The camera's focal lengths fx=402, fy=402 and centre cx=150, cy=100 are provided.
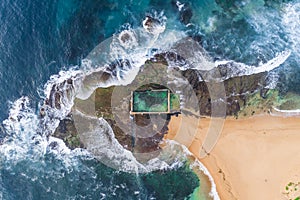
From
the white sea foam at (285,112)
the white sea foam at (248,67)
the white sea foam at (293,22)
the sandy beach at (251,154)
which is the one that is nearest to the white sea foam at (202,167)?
the sandy beach at (251,154)

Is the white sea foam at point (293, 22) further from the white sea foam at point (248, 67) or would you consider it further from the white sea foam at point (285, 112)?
the white sea foam at point (285, 112)

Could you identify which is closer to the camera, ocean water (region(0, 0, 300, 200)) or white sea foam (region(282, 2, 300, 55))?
ocean water (region(0, 0, 300, 200))

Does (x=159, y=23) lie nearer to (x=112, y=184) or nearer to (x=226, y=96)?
(x=226, y=96)

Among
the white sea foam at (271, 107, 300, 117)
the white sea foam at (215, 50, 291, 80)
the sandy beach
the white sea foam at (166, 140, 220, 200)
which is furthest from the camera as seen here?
the white sea foam at (215, 50, 291, 80)

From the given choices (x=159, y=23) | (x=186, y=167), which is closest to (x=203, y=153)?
(x=186, y=167)

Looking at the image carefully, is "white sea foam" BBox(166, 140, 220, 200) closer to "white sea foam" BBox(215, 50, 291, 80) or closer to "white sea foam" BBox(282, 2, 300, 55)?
"white sea foam" BBox(215, 50, 291, 80)

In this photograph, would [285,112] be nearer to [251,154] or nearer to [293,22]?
[251,154]

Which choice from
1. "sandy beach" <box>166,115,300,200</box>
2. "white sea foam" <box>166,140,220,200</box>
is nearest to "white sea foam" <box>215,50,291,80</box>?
"sandy beach" <box>166,115,300,200</box>
